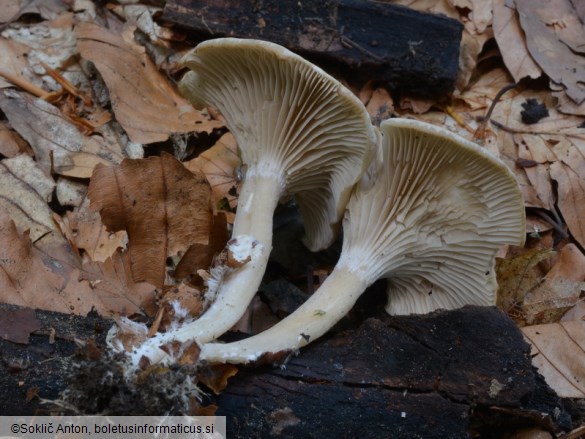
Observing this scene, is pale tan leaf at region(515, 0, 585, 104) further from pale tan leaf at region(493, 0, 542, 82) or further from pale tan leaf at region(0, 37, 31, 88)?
pale tan leaf at region(0, 37, 31, 88)

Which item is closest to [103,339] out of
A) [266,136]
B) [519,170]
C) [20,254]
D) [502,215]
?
[20,254]

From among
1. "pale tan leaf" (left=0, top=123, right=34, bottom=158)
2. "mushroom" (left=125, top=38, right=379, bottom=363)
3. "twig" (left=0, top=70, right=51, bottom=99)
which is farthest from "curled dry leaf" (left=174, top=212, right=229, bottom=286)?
"twig" (left=0, top=70, right=51, bottom=99)

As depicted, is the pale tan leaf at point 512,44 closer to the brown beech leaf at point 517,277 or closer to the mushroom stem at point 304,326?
the brown beech leaf at point 517,277

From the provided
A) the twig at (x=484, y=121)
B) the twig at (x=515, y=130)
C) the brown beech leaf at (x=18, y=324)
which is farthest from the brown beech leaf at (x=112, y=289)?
the twig at (x=515, y=130)

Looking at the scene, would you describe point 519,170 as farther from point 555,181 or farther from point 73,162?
point 73,162

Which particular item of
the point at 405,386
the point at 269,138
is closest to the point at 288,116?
the point at 269,138
